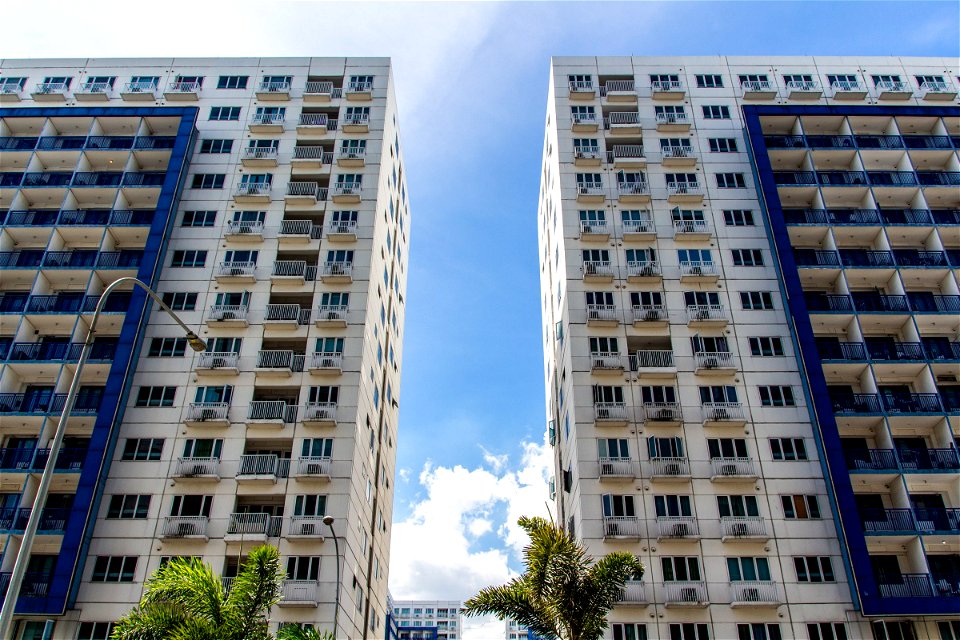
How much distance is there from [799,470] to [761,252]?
1815cm

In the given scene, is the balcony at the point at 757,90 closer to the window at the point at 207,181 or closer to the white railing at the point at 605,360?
the white railing at the point at 605,360

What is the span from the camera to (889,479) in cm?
4881

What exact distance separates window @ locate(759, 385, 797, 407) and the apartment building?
29387 millimetres

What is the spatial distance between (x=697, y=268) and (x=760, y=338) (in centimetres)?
728

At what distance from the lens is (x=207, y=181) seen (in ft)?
201

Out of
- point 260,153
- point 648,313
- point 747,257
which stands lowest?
point 648,313

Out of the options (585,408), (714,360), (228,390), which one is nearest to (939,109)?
(714,360)

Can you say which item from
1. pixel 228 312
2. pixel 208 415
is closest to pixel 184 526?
pixel 208 415

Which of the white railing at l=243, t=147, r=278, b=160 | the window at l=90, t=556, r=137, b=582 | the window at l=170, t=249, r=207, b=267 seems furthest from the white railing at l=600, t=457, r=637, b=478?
the white railing at l=243, t=147, r=278, b=160

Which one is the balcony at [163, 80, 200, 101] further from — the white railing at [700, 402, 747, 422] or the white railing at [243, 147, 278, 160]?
the white railing at [700, 402, 747, 422]

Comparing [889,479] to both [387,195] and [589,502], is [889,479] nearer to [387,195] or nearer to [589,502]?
[589,502]

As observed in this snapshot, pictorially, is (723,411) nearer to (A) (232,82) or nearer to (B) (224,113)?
(B) (224,113)

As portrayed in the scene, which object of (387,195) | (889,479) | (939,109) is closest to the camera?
(889,479)

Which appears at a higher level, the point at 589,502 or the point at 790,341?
the point at 790,341
